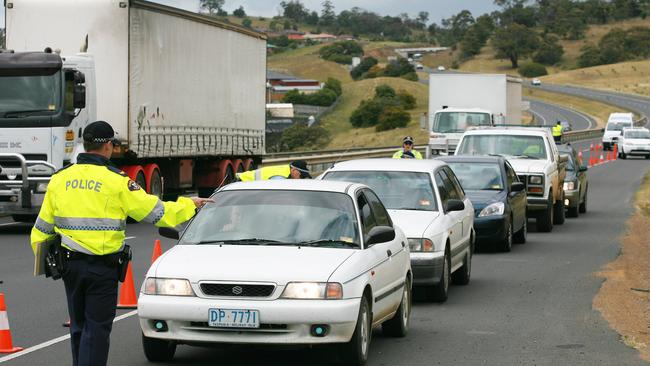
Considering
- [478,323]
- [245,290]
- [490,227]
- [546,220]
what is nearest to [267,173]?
[478,323]

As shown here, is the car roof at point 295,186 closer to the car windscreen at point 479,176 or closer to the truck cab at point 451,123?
the car windscreen at point 479,176

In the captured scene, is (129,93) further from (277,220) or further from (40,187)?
(277,220)

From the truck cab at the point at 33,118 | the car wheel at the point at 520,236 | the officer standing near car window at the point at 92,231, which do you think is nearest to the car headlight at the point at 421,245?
the officer standing near car window at the point at 92,231

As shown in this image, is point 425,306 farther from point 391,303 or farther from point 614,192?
point 614,192

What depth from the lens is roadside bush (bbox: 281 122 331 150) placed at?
92625 millimetres

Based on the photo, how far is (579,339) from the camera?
1093 cm

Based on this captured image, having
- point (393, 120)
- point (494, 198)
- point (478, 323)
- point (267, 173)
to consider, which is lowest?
point (393, 120)

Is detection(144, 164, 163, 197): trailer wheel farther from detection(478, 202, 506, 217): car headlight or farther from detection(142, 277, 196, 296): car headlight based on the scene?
detection(142, 277, 196, 296): car headlight

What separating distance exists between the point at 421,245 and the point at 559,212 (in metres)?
12.3

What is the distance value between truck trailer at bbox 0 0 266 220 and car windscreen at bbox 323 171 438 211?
7793 millimetres

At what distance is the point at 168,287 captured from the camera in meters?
8.88

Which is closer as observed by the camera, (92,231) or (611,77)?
(92,231)

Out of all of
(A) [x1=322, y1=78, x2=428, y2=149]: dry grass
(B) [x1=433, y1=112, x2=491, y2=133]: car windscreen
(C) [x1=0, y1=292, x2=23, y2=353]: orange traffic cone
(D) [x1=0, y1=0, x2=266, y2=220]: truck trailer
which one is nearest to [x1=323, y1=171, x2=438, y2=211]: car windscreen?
(C) [x1=0, y1=292, x2=23, y2=353]: orange traffic cone

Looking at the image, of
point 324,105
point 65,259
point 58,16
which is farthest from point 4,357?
point 324,105
